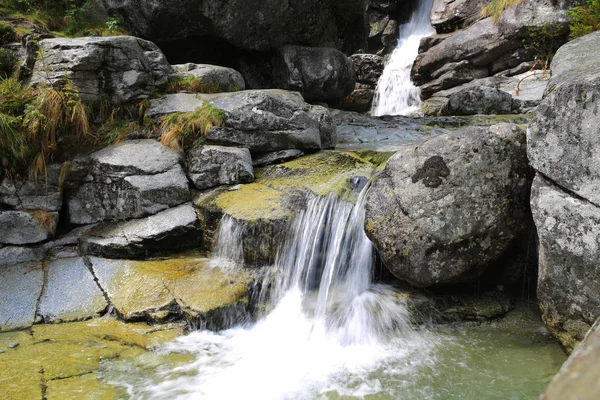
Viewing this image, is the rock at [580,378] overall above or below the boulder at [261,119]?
below

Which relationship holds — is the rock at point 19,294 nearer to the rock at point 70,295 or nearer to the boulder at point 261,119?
the rock at point 70,295

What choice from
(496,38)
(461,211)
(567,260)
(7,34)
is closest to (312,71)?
(7,34)

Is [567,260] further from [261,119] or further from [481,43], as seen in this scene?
[481,43]

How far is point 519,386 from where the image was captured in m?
3.65

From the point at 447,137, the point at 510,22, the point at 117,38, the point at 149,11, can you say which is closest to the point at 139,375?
the point at 447,137

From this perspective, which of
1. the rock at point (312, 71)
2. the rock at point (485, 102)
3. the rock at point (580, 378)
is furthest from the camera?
the rock at point (312, 71)

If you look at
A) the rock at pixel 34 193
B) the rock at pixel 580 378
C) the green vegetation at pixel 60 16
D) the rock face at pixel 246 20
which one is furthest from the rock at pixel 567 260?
the green vegetation at pixel 60 16

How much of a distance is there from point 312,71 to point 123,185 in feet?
23.0

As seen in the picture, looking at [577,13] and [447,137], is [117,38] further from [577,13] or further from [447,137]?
[577,13]

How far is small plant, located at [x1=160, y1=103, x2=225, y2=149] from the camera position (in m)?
7.04

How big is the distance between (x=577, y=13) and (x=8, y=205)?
40.1ft

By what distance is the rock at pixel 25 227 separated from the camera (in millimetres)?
6022

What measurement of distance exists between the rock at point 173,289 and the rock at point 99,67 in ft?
9.35

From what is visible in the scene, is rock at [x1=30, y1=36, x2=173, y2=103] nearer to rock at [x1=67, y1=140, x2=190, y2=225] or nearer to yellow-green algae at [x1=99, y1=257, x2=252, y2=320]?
rock at [x1=67, y1=140, x2=190, y2=225]
